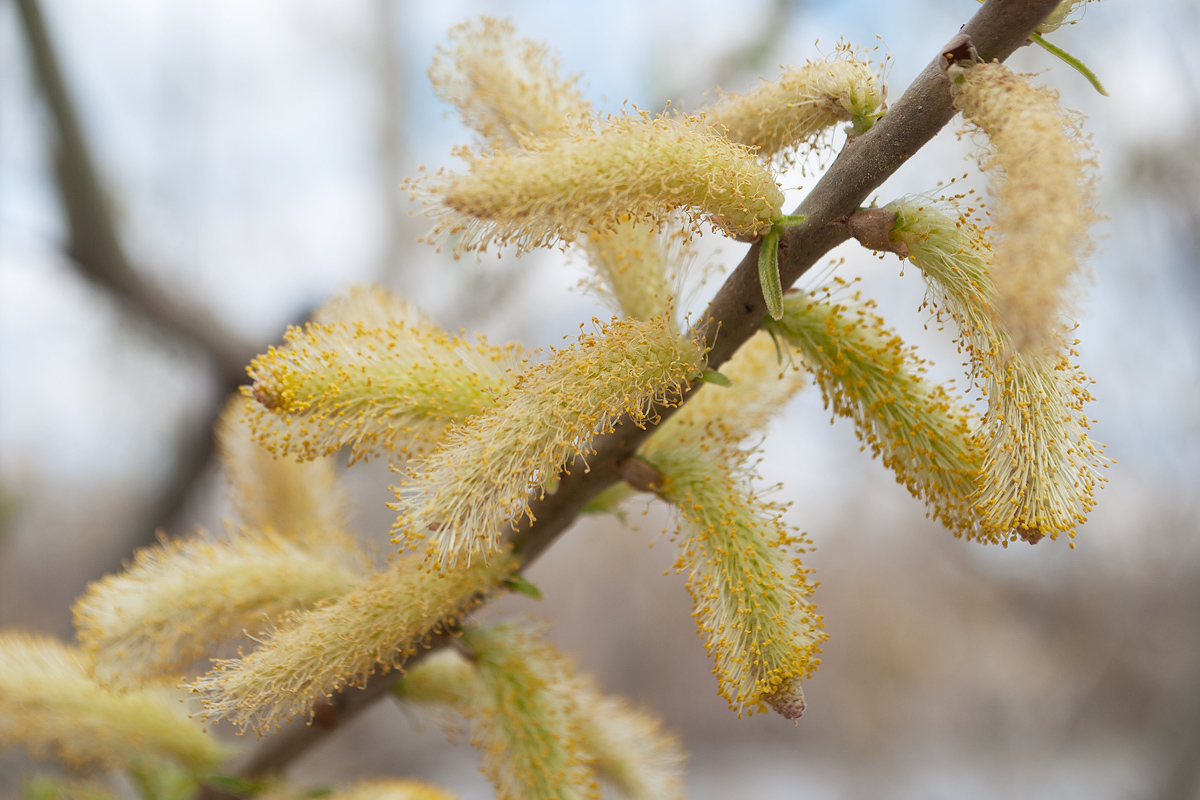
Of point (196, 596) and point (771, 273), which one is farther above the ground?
point (196, 596)

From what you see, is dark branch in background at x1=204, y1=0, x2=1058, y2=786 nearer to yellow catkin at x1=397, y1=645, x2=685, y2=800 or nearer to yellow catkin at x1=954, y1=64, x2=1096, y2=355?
yellow catkin at x1=954, y1=64, x2=1096, y2=355

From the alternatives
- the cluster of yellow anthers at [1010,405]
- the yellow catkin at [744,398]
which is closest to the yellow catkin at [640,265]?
the yellow catkin at [744,398]

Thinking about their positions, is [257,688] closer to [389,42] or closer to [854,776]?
[389,42]

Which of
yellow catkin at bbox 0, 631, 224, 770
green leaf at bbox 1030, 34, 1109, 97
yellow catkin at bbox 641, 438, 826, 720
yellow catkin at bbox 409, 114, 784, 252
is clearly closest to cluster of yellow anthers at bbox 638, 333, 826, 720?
yellow catkin at bbox 641, 438, 826, 720

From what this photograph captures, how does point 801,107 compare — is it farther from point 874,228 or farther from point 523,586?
point 523,586

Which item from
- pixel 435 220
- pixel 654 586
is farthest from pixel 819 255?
pixel 654 586

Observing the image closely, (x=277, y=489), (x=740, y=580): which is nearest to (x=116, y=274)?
(x=277, y=489)

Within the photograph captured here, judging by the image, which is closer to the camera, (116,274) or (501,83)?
(501,83)
